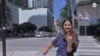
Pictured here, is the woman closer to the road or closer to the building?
the road

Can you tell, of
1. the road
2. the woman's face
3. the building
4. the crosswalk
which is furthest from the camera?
the building

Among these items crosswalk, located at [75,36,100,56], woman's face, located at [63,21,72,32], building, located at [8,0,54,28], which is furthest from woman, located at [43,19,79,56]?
building, located at [8,0,54,28]

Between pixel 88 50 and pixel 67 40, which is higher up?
pixel 67 40

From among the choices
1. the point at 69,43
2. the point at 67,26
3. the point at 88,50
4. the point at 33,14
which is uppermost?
the point at 67,26

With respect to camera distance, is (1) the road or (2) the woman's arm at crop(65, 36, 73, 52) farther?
(1) the road

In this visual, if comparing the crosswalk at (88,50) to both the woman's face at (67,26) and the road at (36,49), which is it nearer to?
the road at (36,49)

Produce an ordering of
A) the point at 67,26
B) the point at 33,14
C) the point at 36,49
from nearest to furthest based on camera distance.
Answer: the point at 67,26
the point at 36,49
the point at 33,14

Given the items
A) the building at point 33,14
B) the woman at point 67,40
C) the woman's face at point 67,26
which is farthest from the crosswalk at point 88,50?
the building at point 33,14

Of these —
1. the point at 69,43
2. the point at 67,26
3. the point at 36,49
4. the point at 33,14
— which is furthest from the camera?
the point at 33,14

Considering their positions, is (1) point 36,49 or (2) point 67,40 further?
(1) point 36,49

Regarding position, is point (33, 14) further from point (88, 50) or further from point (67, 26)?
point (67, 26)

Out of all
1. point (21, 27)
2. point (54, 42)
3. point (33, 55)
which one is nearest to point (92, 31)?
point (21, 27)

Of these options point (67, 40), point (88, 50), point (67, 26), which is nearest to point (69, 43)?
point (67, 40)

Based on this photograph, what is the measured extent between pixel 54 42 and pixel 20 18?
14359 cm
